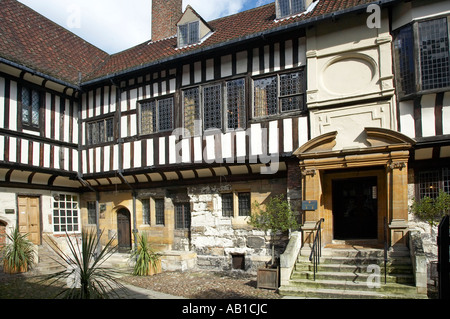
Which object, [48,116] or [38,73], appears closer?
[38,73]

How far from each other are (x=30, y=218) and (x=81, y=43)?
26.1 feet

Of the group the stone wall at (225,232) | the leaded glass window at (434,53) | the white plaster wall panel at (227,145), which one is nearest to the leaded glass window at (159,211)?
the stone wall at (225,232)

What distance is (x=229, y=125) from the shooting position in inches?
451

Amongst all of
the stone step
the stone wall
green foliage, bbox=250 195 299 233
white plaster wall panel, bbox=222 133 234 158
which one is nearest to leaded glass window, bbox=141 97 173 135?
white plaster wall panel, bbox=222 133 234 158

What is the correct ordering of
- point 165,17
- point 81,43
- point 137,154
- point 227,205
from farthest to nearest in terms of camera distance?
point 81,43 < point 165,17 < point 137,154 < point 227,205

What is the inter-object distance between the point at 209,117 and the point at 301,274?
539 cm

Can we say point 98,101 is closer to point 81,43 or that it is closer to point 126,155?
point 126,155

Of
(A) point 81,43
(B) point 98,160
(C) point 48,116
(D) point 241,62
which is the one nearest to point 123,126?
(B) point 98,160

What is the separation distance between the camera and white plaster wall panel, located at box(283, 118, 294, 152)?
10430mm

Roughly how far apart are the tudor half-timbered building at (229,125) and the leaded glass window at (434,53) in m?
0.03

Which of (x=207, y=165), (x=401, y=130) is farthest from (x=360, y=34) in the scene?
(x=207, y=165)

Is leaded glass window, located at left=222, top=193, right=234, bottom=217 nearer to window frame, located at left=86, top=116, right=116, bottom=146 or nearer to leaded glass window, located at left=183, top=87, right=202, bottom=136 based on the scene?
leaded glass window, located at left=183, top=87, right=202, bottom=136

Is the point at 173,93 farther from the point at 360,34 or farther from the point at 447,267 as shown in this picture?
the point at 447,267

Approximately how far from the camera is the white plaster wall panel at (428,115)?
8.84 metres
